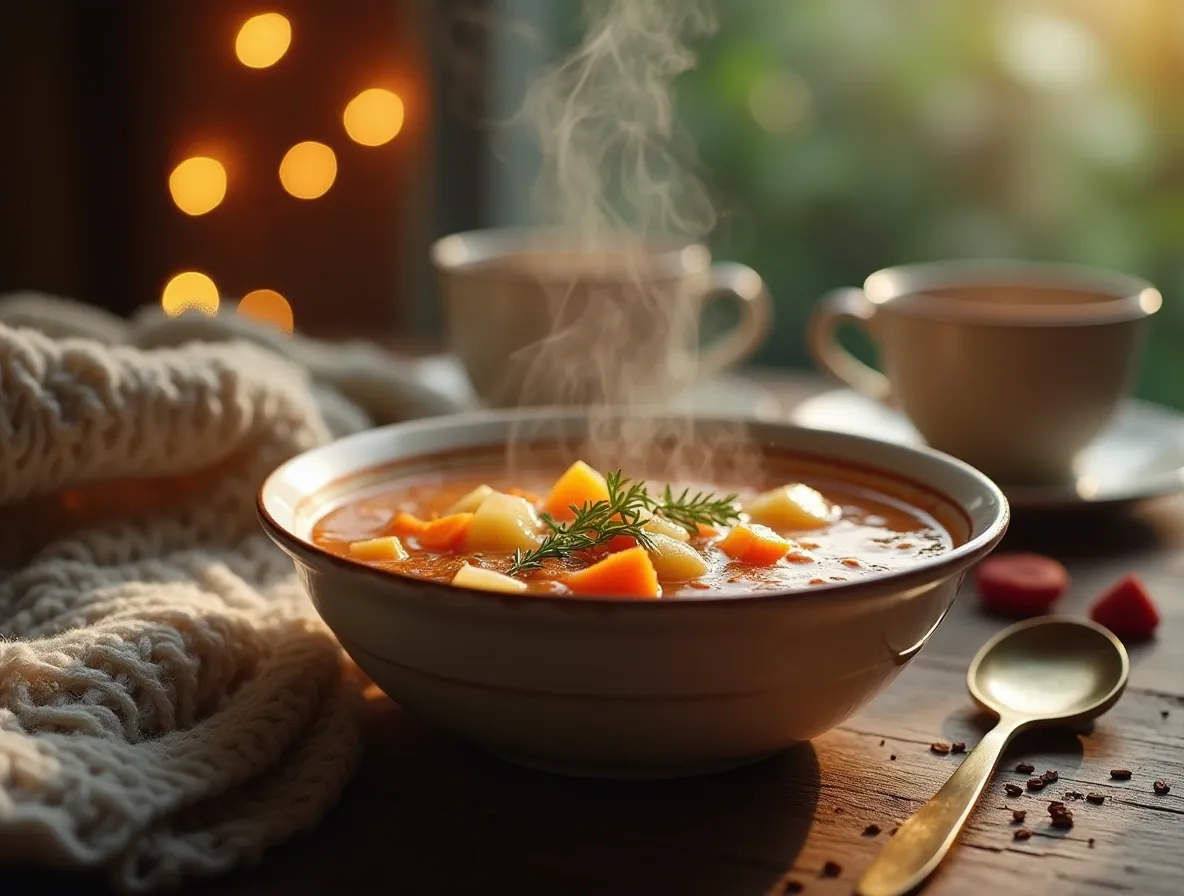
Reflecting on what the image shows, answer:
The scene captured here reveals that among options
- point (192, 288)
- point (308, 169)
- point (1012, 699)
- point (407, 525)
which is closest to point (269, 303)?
point (192, 288)

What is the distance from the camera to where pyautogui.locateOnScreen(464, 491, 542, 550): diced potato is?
1.34m

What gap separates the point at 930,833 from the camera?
1088 millimetres

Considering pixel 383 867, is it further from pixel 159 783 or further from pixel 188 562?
pixel 188 562

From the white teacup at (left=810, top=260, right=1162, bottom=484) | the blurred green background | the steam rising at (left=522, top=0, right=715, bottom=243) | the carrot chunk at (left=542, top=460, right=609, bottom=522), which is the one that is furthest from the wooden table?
the blurred green background

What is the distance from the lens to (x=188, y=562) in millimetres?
1580

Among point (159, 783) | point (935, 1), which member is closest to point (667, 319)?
point (159, 783)

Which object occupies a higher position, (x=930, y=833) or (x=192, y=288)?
(x=930, y=833)

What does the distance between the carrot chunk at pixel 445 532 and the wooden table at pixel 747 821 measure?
0.56 ft

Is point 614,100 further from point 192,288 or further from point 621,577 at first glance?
point 192,288

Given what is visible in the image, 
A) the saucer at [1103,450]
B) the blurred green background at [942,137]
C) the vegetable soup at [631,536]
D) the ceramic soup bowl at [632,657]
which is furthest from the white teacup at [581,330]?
the blurred green background at [942,137]

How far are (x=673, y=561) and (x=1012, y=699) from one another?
0.40m

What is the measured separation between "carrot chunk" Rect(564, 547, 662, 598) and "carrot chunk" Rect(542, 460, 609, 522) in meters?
0.26

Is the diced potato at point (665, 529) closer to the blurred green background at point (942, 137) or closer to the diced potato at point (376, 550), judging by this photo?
the diced potato at point (376, 550)

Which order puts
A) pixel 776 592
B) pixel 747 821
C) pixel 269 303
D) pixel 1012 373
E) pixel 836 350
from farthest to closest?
1. pixel 269 303
2. pixel 836 350
3. pixel 1012 373
4. pixel 747 821
5. pixel 776 592
